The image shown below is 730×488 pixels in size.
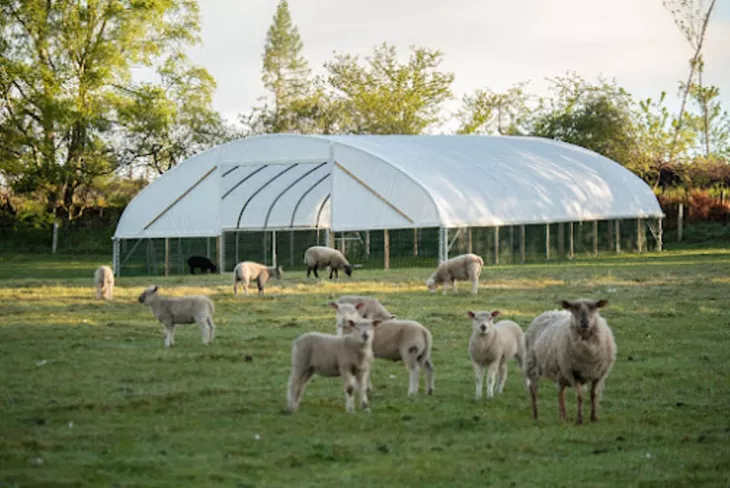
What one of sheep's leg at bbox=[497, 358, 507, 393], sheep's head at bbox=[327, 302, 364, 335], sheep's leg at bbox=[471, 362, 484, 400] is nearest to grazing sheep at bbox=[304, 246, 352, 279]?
sheep's head at bbox=[327, 302, 364, 335]

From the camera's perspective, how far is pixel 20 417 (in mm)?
12562

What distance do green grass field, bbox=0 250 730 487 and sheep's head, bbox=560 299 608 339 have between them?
981 mm

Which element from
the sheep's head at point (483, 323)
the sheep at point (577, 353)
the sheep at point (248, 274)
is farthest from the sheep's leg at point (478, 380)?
the sheep at point (248, 274)

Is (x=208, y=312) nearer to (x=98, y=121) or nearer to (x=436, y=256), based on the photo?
(x=436, y=256)

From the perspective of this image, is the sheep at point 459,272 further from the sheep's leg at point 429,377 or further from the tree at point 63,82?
the tree at point 63,82

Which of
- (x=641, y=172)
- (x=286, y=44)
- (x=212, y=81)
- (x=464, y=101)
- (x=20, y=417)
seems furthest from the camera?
(x=286, y=44)

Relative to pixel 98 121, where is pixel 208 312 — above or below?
below

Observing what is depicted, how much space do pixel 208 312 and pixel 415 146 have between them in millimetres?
26449

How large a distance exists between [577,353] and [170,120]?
1732 inches

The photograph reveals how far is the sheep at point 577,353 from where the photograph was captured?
12086mm

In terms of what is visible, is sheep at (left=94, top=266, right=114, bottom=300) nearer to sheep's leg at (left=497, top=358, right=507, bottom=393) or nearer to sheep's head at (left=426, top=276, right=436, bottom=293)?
sheep's head at (left=426, top=276, right=436, bottom=293)

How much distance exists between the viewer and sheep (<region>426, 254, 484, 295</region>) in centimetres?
2852

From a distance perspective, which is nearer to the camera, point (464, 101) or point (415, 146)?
point (415, 146)

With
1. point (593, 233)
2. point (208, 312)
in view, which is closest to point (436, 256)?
point (593, 233)
